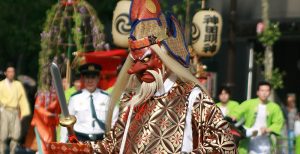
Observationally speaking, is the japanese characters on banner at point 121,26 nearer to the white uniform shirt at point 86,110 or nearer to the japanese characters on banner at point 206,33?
the japanese characters on banner at point 206,33

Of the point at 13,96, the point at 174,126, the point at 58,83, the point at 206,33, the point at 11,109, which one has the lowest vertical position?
the point at 11,109

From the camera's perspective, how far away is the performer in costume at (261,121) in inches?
511

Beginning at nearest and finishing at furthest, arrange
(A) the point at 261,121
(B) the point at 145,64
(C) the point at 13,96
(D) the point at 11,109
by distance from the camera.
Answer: (B) the point at 145,64 → (A) the point at 261,121 → (C) the point at 13,96 → (D) the point at 11,109

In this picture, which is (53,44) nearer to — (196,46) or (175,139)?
(196,46)

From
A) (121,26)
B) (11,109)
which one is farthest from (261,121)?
(11,109)

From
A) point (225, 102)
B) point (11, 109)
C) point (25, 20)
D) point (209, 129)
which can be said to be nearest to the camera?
point (209, 129)

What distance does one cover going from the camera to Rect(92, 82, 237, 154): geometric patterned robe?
6.03 m

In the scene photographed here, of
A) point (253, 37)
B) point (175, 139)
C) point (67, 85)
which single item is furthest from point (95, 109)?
point (253, 37)

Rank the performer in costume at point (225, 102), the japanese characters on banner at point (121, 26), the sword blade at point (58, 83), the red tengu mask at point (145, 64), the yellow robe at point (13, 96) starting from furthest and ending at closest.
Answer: the yellow robe at point (13, 96), the japanese characters on banner at point (121, 26), the performer in costume at point (225, 102), the red tengu mask at point (145, 64), the sword blade at point (58, 83)

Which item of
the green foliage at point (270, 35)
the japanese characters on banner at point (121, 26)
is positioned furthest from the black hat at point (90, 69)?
the green foliage at point (270, 35)

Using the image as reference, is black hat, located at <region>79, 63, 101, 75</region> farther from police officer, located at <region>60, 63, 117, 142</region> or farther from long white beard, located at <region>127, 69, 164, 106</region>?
long white beard, located at <region>127, 69, 164, 106</region>

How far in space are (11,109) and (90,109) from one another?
6915 millimetres

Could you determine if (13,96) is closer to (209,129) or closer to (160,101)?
(160,101)

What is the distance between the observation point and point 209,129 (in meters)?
Answer: 6.04
